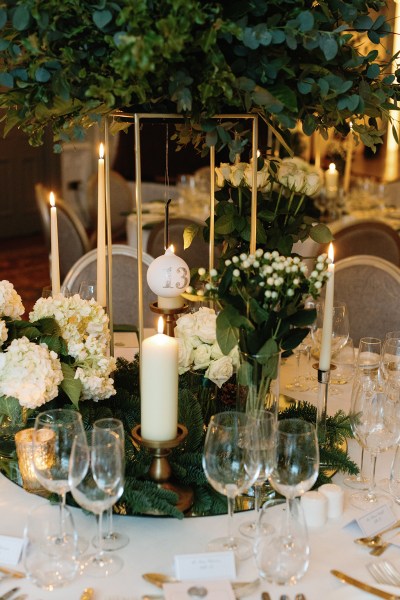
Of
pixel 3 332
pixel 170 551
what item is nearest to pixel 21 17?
pixel 3 332

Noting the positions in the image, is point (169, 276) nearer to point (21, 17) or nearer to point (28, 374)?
point (28, 374)

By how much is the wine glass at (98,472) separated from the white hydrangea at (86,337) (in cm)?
34

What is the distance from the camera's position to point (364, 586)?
51.3 inches

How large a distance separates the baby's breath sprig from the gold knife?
401mm

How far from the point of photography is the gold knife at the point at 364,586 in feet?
4.23

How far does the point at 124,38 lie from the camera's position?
127 cm

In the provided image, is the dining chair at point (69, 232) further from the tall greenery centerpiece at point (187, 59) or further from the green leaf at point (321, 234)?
the tall greenery centerpiece at point (187, 59)

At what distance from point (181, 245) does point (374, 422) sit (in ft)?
6.62

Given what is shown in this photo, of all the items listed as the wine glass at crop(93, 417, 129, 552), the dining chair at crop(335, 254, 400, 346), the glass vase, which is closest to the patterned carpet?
the dining chair at crop(335, 254, 400, 346)

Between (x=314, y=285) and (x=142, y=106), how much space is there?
52cm

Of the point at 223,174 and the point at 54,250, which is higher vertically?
the point at 223,174

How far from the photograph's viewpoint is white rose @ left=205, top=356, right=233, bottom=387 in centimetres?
167

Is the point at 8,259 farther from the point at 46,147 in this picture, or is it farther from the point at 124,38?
the point at 124,38

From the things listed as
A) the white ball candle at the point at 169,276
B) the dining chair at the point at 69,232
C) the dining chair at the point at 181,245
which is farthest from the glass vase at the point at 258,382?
the dining chair at the point at 69,232
